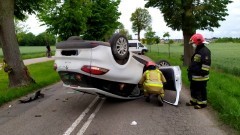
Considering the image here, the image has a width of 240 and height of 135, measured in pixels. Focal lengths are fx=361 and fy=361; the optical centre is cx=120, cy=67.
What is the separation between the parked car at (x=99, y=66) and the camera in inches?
333

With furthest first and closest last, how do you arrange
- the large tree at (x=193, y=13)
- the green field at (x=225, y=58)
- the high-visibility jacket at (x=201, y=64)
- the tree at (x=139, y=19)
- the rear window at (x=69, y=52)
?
the tree at (x=139, y=19) → the green field at (x=225, y=58) → the large tree at (x=193, y=13) → the high-visibility jacket at (x=201, y=64) → the rear window at (x=69, y=52)

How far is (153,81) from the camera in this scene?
946 centimetres

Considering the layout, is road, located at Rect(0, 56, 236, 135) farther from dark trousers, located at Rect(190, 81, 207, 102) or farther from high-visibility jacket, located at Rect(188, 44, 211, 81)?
high-visibility jacket, located at Rect(188, 44, 211, 81)

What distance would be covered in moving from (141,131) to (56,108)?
351 cm

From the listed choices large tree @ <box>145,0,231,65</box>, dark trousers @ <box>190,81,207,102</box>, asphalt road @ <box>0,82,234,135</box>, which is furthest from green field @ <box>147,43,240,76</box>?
asphalt road @ <box>0,82,234,135</box>

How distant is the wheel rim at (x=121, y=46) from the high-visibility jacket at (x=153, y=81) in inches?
35.2

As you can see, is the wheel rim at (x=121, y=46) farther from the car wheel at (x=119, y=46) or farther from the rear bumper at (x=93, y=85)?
the rear bumper at (x=93, y=85)

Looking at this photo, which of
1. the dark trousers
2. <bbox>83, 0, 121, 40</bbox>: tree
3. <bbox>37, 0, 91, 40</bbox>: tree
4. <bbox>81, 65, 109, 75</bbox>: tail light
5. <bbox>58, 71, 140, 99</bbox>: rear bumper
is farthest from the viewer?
<bbox>83, 0, 121, 40</bbox>: tree

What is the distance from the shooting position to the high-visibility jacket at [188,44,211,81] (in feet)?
29.5

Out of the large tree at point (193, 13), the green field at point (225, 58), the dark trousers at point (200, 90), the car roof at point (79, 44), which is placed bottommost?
the green field at point (225, 58)

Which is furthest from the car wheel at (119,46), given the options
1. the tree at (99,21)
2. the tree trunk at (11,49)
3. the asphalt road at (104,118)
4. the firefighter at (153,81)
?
the tree at (99,21)

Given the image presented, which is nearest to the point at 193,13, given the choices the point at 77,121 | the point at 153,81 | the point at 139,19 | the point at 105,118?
the point at 153,81

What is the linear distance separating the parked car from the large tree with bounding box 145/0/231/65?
38.5 feet

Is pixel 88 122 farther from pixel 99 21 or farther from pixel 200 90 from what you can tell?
pixel 99 21
